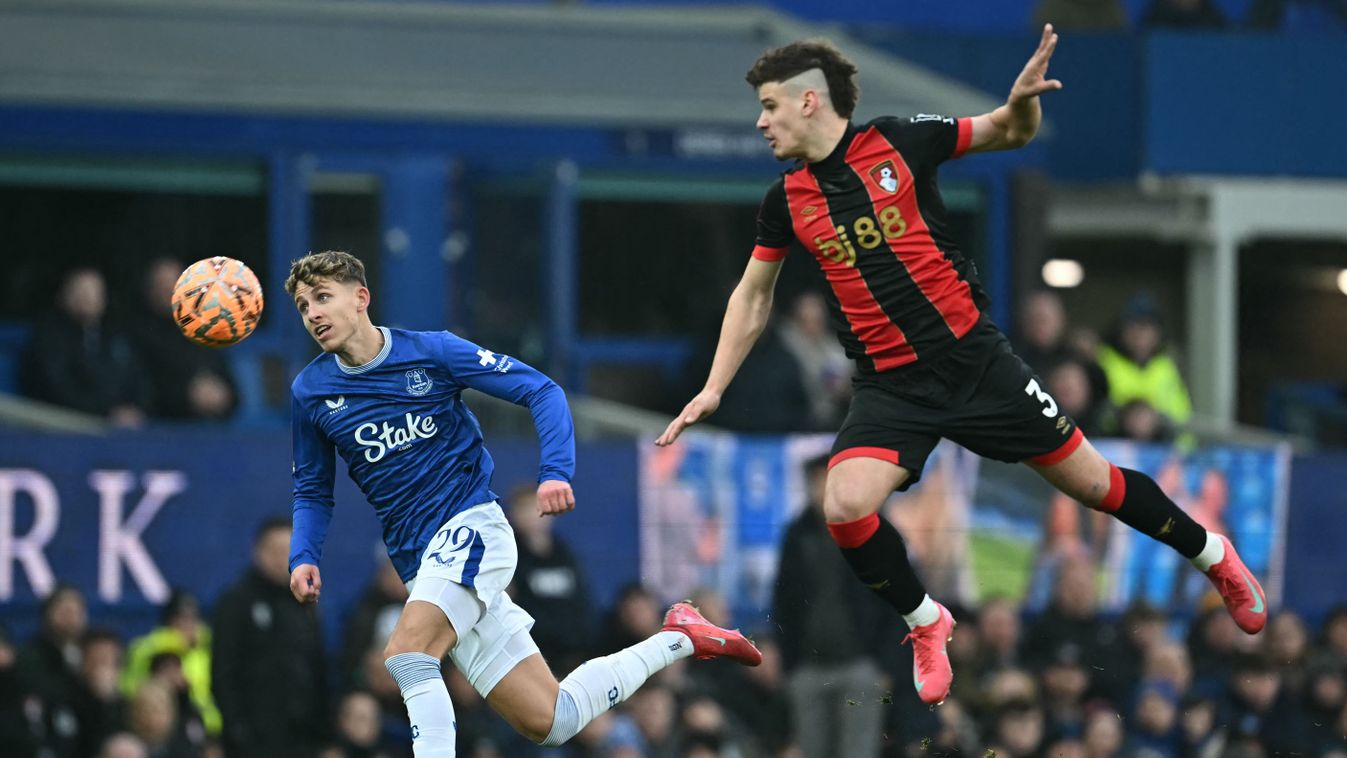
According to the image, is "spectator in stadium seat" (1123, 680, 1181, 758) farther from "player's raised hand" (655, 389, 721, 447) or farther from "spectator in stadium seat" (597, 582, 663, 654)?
"player's raised hand" (655, 389, 721, 447)

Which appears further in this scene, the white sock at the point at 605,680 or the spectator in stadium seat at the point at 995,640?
the spectator in stadium seat at the point at 995,640

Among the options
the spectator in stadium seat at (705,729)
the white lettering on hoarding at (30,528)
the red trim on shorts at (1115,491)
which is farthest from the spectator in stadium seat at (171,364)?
the red trim on shorts at (1115,491)

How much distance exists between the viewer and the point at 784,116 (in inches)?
324

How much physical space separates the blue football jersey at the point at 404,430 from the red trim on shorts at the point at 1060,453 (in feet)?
5.81

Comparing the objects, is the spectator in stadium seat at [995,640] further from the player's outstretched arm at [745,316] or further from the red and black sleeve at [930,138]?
the red and black sleeve at [930,138]

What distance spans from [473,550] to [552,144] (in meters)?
7.14

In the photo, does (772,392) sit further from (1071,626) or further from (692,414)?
(692,414)

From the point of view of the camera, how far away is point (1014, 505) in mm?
13781

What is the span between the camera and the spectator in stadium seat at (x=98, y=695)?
11.6m

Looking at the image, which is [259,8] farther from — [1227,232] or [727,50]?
[1227,232]

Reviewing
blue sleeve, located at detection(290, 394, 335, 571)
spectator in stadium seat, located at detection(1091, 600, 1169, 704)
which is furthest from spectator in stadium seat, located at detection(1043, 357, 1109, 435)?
blue sleeve, located at detection(290, 394, 335, 571)


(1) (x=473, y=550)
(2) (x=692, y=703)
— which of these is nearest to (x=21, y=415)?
(2) (x=692, y=703)

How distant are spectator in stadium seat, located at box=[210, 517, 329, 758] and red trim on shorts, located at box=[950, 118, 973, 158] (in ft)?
15.5

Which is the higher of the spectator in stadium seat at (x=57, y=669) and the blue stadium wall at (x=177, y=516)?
Answer: the blue stadium wall at (x=177, y=516)
